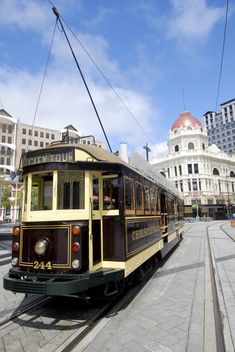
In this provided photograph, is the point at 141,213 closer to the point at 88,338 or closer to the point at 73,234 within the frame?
the point at 73,234

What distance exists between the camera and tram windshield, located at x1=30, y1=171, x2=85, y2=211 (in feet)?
18.5

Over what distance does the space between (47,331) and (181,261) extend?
25.1ft

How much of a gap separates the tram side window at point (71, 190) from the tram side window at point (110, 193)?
644mm

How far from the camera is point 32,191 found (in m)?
5.94

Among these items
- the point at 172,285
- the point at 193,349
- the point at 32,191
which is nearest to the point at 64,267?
the point at 32,191

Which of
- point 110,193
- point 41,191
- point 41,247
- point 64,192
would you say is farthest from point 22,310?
point 110,193

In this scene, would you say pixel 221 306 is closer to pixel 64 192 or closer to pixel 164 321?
pixel 164 321

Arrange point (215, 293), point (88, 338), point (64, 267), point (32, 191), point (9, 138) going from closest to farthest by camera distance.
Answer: point (88, 338) → point (64, 267) → point (32, 191) → point (215, 293) → point (9, 138)

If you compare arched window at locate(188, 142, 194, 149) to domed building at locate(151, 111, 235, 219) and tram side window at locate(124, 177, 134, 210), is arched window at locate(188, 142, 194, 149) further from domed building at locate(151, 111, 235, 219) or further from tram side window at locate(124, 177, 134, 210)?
tram side window at locate(124, 177, 134, 210)

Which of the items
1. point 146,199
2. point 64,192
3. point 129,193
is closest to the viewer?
point 64,192

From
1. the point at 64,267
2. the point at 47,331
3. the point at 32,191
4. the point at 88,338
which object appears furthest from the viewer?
the point at 32,191

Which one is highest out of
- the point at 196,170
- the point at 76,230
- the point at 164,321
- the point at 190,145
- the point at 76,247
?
the point at 190,145

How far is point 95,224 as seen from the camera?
581 cm

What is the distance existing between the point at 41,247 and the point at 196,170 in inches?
2409
